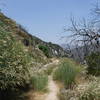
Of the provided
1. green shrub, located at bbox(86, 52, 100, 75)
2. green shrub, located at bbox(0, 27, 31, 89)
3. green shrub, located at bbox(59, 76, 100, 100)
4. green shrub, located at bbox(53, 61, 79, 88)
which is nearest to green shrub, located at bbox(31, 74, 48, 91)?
green shrub, located at bbox(0, 27, 31, 89)

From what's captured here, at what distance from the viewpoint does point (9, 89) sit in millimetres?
11156

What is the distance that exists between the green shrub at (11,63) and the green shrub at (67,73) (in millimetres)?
1942

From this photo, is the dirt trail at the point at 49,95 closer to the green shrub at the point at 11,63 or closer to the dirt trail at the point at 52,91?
the dirt trail at the point at 52,91

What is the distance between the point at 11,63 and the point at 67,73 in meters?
3.37

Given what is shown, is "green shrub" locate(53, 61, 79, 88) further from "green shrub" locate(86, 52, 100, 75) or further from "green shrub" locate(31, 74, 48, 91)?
"green shrub" locate(86, 52, 100, 75)

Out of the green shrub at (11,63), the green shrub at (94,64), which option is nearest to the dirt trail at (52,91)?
the green shrub at (11,63)

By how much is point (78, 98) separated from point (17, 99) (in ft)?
8.21

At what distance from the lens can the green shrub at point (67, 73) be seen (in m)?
12.5

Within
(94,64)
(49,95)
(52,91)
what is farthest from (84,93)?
(94,64)

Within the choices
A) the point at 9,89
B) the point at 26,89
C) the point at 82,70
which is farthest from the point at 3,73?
the point at 82,70

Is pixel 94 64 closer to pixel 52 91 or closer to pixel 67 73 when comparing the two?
pixel 67 73

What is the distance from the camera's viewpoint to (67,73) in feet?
42.3

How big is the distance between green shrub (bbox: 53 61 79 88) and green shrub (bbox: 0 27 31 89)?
1942mm

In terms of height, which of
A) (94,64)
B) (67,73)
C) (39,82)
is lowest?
(39,82)
